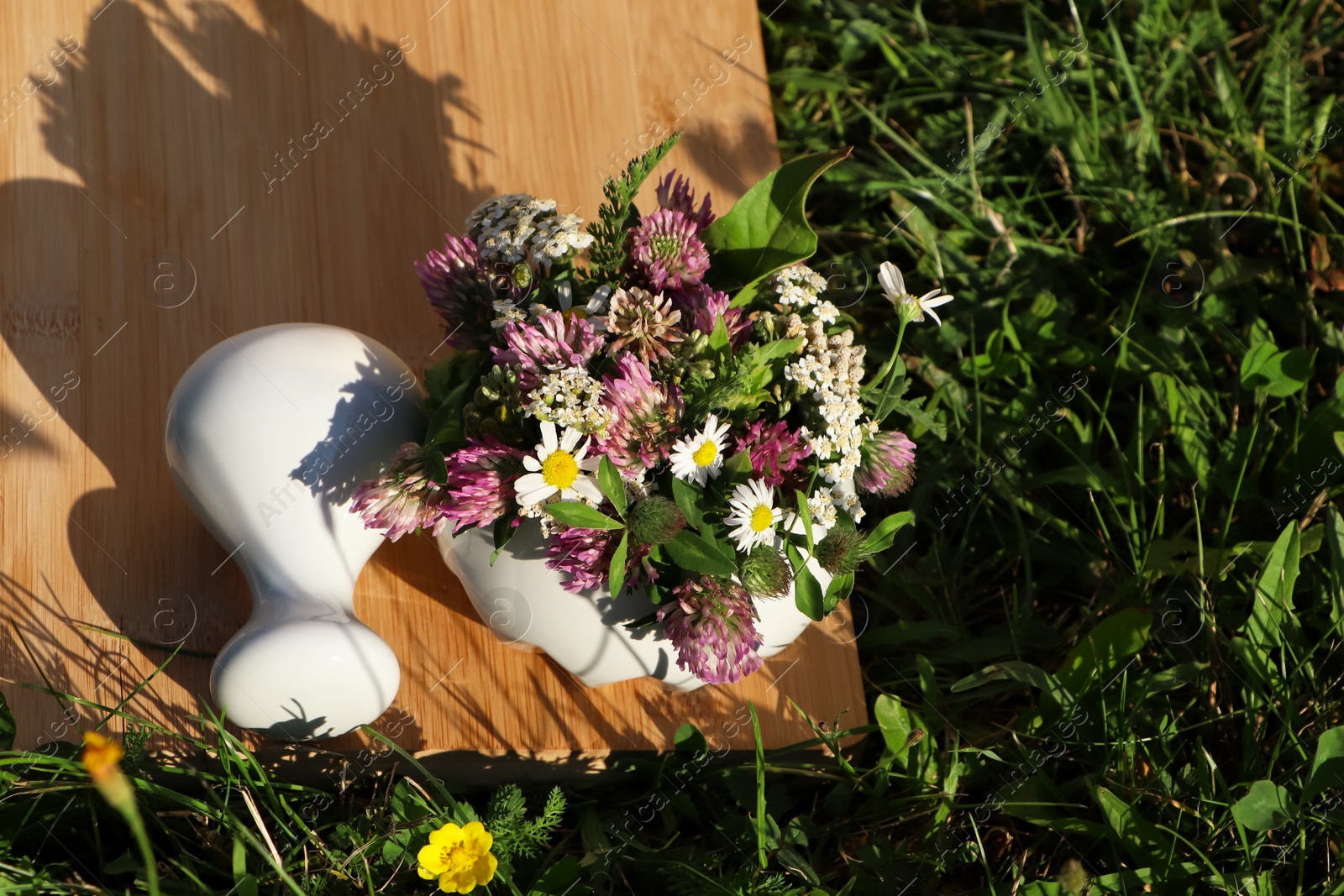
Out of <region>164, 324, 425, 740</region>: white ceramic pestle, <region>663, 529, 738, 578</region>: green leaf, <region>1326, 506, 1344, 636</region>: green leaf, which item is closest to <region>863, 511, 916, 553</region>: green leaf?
<region>663, 529, 738, 578</region>: green leaf

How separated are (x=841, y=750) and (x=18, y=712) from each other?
70cm

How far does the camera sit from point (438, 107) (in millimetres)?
1074

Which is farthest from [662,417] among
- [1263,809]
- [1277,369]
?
[1277,369]

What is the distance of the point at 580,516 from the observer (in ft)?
2.15

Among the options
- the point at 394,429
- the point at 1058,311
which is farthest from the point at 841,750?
the point at 1058,311

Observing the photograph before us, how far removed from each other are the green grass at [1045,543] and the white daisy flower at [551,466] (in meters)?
0.37

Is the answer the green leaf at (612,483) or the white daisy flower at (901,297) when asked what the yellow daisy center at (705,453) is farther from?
the white daisy flower at (901,297)

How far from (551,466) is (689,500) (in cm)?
9

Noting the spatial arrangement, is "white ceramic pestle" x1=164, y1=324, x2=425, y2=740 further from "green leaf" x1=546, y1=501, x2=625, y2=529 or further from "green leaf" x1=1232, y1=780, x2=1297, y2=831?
"green leaf" x1=1232, y1=780, x2=1297, y2=831

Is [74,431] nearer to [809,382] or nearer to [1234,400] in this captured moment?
[809,382]

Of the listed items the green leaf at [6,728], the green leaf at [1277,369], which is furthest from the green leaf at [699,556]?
the green leaf at [1277,369]

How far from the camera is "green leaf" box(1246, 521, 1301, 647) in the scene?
1.04 metres

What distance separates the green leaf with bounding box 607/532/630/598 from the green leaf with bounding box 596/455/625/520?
0.08 ft

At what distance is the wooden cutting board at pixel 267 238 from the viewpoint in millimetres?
886
